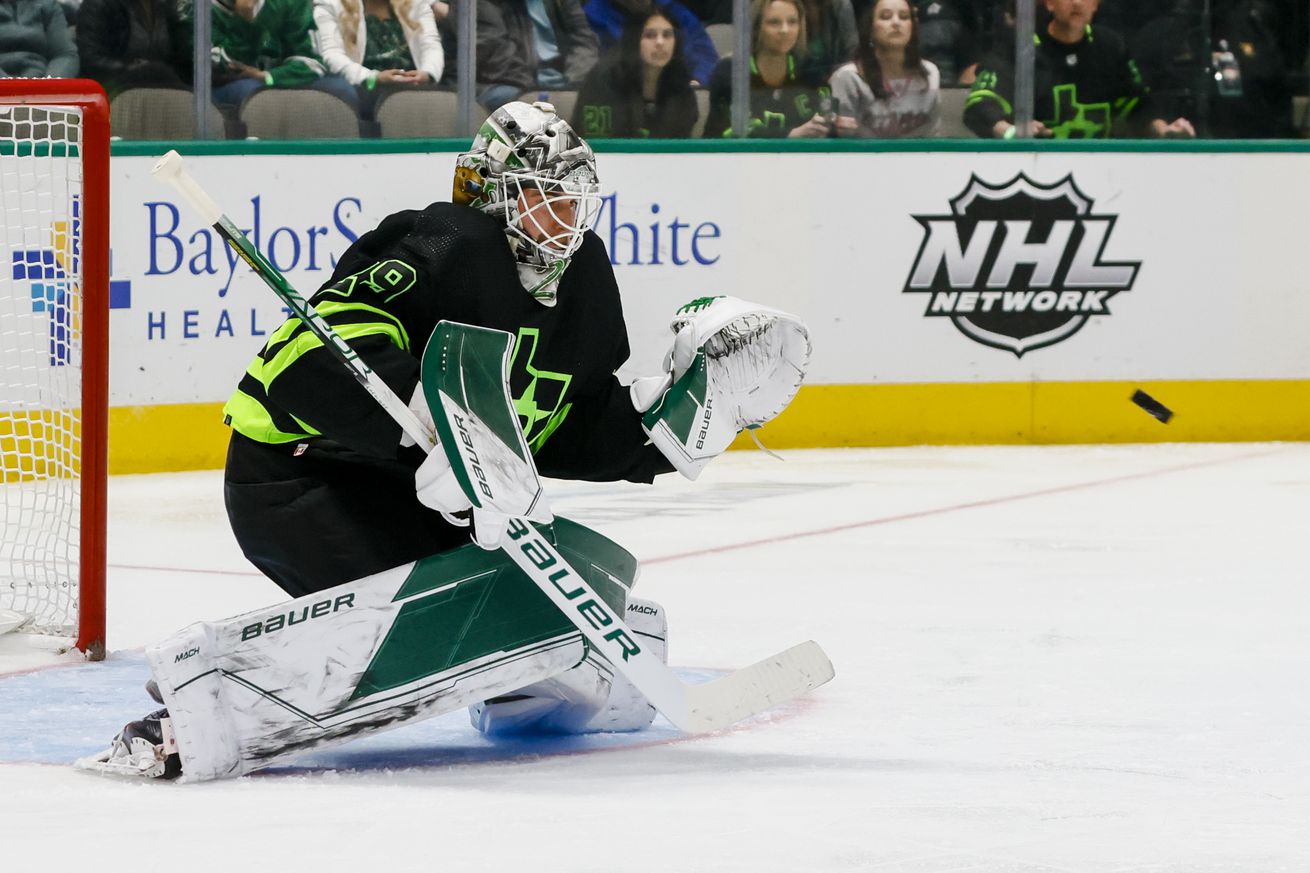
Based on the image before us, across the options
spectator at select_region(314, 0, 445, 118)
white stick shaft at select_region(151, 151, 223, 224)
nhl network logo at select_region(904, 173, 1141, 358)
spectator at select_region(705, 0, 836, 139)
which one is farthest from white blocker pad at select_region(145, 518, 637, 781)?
nhl network logo at select_region(904, 173, 1141, 358)

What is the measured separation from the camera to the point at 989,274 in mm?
6090

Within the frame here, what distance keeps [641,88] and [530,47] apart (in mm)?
370

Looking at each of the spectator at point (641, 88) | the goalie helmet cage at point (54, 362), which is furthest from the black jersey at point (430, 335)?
the spectator at point (641, 88)

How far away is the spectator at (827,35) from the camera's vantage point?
5977 millimetres

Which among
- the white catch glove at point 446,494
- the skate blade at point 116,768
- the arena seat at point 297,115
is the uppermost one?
the arena seat at point 297,115

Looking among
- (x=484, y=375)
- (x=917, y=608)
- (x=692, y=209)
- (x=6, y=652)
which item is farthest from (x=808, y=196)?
(x=484, y=375)

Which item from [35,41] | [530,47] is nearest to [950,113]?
[530,47]

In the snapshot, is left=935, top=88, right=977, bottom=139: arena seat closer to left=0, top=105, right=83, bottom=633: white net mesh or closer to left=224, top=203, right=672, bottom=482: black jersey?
left=0, top=105, right=83, bottom=633: white net mesh

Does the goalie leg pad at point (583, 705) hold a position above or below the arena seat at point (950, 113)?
below

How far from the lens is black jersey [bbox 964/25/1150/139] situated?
614cm

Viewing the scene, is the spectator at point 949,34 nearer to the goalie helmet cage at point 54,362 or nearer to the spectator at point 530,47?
the spectator at point 530,47

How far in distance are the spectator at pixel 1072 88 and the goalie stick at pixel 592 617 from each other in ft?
12.3

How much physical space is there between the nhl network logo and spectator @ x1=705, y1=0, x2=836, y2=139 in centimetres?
47

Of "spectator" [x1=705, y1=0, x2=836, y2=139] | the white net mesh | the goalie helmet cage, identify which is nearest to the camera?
the goalie helmet cage
